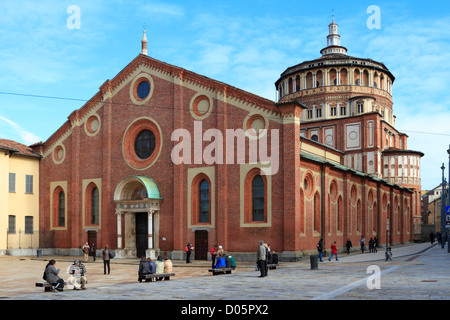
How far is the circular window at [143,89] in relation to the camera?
39281 millimetres

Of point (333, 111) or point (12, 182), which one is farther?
point (333, 111)

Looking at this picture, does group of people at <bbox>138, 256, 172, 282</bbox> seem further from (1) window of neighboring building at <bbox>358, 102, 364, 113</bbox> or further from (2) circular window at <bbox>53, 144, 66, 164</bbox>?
(1) window of neighboring building at <bbox>358, 102, 364, 113</bbox>

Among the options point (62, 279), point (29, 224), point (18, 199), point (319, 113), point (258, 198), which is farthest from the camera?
point (319, 113)

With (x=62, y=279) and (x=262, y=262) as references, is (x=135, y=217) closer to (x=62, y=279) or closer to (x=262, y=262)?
(x=262, y=262)

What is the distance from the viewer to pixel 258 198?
33562 mm

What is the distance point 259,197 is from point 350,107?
31.1 meters

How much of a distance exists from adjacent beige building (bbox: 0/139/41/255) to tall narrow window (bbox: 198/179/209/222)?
55.2ft

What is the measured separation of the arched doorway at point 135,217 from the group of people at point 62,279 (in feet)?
57.5

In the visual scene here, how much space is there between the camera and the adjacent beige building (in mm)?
41656

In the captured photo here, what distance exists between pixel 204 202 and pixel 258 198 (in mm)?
4364

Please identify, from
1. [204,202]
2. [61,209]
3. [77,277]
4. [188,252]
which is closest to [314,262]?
[188,252]

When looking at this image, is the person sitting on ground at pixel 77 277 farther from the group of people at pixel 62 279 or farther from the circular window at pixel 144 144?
the circular window at pixel 144 144

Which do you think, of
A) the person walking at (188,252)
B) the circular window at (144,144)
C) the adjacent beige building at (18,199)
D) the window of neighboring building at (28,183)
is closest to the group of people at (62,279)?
the person walking at (188,252)
